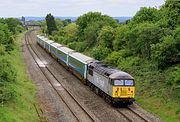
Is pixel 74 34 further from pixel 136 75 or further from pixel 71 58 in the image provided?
pixel 136 75

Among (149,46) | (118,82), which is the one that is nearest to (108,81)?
(118,82)

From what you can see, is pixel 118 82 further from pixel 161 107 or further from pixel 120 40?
pixel 120 40

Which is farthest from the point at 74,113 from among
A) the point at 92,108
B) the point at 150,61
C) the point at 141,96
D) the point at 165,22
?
the point at 165,22

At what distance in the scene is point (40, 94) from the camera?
117 ft

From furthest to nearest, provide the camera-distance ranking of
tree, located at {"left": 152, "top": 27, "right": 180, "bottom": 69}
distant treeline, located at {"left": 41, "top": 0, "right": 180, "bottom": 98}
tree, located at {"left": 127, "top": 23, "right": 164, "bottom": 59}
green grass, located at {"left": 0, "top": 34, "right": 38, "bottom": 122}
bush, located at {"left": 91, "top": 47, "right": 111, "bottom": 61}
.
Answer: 1. bush, located at {"left": 91, "top": 47, "right": 111, "bottom": 61}
2. tree, located at {"left": 127, "top": 23, "right": 164, "bottom": 59}
3. distant treeline, located at {"left": 41, "top": 0, "right": 180, "bottom": 98}
4. tree, located at {"left": 152, "top": 27, "right": 180, "bottom": 69}
5. green grass, located at {"left": 0, "top": 34, "right": 38, "bottom": 122}

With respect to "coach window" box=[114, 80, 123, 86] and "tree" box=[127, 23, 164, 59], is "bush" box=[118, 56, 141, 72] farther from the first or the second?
"coach window" box=[114, 80, 123, 86]

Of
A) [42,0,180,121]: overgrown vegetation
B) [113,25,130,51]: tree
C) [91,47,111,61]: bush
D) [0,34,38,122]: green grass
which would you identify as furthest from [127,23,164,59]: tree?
[0,34,38,122]: green grass

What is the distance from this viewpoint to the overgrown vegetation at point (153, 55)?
3123cm

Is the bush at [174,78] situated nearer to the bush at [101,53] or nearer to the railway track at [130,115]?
the railway track at [130,115]

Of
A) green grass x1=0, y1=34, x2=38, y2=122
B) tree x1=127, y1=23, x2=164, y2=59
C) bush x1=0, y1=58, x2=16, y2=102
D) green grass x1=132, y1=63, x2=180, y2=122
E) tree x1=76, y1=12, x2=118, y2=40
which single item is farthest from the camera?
tree x1=76, y1=12, x2=118, y2=40

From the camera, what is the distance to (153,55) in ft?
124

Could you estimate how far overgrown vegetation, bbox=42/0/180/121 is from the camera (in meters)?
31.2

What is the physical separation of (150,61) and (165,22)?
15.6 feet

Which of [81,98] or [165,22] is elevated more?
[165,22]
